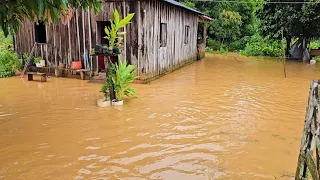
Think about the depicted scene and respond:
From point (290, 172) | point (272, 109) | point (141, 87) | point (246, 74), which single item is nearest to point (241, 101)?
point (272, 109)

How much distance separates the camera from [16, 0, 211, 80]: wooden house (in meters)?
11.1

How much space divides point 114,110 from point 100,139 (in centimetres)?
197

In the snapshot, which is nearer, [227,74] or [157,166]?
[157,166]

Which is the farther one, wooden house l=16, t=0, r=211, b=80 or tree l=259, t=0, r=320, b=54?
tree l=259, t=0, r=320, b=54

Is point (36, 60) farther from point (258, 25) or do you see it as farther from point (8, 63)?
point (258, 25)

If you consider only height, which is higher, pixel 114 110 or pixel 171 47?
pixel 171 47

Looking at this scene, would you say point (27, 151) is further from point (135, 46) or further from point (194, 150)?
point (135, 46)

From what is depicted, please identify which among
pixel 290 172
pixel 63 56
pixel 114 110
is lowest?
pixel 290 172

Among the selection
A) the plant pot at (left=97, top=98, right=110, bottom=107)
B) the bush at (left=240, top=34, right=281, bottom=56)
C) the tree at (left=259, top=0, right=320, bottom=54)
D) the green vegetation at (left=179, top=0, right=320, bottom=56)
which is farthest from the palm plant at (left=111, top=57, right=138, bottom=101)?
the bush at (left=240, top=34, right=281, bottom=56)

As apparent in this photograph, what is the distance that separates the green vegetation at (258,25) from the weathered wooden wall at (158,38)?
7520mm

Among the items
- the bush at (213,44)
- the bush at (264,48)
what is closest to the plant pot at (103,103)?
the bush at (264,48)

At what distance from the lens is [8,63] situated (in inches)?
504

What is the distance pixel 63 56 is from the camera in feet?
42.0

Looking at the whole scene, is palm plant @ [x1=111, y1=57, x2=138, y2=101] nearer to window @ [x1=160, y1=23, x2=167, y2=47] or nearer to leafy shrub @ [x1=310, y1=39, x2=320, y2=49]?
window @ [x1=160, y1=23, x2=167, y2=47]
